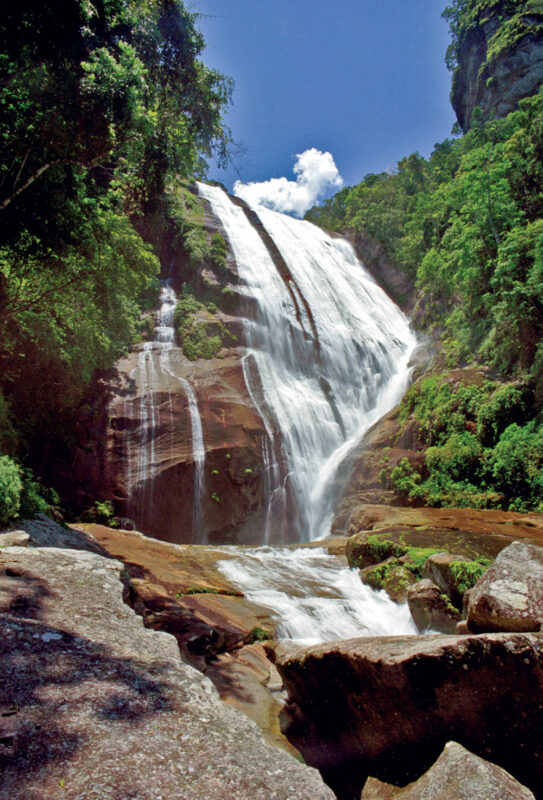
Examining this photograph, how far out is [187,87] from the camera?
34.6ft

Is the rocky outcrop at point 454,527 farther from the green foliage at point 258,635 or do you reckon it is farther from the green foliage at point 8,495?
the green foliage at point 8,495

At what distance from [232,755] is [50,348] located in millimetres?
15156

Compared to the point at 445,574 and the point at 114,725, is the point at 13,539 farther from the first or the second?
the point at 445,574

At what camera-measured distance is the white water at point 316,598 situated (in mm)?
7066

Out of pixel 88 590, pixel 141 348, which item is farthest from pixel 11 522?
pixel 141 348

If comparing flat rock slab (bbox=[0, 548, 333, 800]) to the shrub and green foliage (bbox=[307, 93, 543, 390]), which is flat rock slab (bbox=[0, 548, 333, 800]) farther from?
the shrub

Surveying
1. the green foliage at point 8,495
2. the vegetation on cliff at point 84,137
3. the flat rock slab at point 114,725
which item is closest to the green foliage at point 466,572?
the flat rock slab at point 114,725

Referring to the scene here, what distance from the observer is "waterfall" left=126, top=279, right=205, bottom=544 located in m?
15.7

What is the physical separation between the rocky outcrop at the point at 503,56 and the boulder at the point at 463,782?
4604cm

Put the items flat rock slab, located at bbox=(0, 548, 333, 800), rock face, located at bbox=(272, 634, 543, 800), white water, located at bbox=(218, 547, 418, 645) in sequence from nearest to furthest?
flat rock slab, located at bbox=(0, 548, 333, 800)
rock face, located at bbox=(272, 634, 543, 800)
white water, located at bbox=(218, 547, 418, 645)

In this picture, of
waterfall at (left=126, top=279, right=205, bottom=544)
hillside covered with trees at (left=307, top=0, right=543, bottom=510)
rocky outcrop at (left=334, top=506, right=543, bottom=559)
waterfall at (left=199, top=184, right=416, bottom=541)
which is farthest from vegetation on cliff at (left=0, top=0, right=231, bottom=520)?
hillside covered with trees at (left=307, top=0, right=543, bottom=510)

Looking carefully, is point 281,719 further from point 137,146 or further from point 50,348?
point 50,348

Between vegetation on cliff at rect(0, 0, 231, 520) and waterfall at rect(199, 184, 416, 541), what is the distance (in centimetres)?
979

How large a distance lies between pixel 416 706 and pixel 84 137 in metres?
10.1
